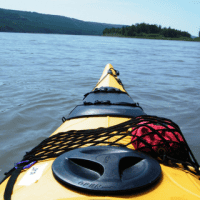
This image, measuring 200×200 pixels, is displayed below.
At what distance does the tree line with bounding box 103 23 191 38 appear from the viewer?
257 feet

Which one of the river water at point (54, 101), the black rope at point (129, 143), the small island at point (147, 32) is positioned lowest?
the river water at point (54, 101)

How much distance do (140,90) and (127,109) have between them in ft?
12.7

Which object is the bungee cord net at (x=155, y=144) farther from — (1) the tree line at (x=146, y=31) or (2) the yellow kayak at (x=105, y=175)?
(1) the tree line at (x=146, y=31)

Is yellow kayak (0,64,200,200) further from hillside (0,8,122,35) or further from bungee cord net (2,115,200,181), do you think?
hillside (0,8,122,35)

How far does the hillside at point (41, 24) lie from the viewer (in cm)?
8020

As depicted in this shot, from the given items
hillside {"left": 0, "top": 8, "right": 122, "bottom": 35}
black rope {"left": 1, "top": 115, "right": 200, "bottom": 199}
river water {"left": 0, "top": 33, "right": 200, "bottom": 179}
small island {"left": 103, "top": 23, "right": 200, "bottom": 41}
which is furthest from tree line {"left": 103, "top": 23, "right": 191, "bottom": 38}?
black rope {"left": 1, "top": 115, "right": 200, "bottom": 199}

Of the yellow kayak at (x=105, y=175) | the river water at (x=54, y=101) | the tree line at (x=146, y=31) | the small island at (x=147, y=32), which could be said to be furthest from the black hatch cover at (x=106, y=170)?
the tree line at (x=146, y=31)

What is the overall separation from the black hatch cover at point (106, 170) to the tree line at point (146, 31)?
81.0 metres

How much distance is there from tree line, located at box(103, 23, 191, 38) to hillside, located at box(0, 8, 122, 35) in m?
25.2

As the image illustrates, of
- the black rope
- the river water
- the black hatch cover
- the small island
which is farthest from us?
the small island

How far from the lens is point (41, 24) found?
97125mm

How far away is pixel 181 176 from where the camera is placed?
109 centimetres

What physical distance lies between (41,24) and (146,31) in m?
46.8

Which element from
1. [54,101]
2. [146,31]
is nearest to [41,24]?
[146,31]
